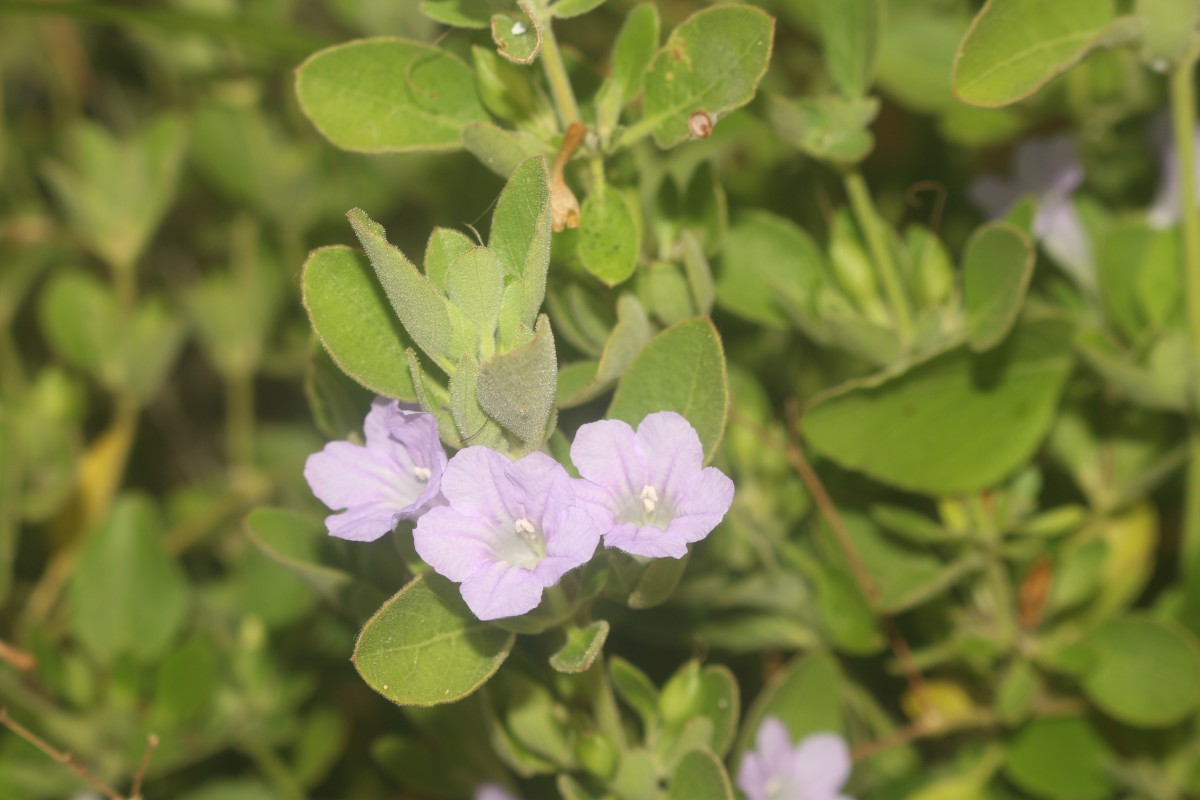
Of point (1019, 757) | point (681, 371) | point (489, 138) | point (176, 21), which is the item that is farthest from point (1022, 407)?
point (176, 21)

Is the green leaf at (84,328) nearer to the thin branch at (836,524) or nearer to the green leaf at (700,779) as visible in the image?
the thin branch at (836,524)

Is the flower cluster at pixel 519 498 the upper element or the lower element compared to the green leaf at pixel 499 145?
lower

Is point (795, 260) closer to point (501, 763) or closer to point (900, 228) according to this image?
point (900, 228)

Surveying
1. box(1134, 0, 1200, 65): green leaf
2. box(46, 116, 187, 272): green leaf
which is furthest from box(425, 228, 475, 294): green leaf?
box(46, 116, 187, 272): green leaf

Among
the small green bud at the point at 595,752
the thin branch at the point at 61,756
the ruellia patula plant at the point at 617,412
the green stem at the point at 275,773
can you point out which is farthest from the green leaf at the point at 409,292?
the green stem at the point at 275,773

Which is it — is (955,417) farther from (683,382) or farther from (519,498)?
(519,498)
